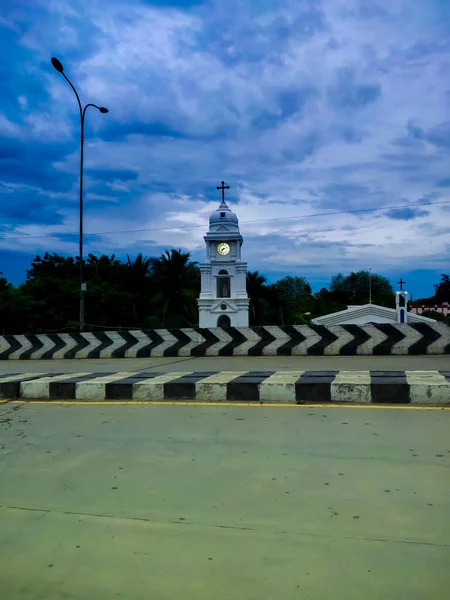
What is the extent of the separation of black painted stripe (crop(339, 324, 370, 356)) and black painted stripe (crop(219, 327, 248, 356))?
96.8 inches

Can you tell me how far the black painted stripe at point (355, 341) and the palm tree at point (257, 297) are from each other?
1360 inches

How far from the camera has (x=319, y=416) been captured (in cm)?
518

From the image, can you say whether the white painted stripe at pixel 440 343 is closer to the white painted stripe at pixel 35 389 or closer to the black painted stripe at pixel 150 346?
the black painted stripe at pixel 150 346

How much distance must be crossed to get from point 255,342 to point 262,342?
18cm

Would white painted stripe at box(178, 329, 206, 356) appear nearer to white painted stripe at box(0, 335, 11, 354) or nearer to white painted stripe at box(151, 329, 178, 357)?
white painted stripe at box(151, 329, 178, 357)

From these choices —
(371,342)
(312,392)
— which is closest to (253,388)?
(312,392)

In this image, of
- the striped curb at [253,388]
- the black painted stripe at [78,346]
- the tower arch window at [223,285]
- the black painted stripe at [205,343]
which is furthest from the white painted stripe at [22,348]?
the tower arch window at [223,285]

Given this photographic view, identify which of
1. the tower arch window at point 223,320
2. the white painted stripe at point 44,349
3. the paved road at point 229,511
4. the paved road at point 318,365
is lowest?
the paved road at point 229,511

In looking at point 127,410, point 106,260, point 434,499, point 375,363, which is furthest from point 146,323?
point 434,499

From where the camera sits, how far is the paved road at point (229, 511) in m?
2.22

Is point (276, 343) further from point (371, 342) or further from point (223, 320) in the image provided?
point (223, 320)

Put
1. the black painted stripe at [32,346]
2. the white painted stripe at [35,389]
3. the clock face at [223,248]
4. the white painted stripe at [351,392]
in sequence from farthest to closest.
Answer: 1. the clock face at [223,248]
2. the black painted stripe at [32,346]
3. the white painted stripe at [35,389]
4. the white painted stripe at [351,392]

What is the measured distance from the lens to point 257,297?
1908 inches

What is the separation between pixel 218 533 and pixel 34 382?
5.13 meters
